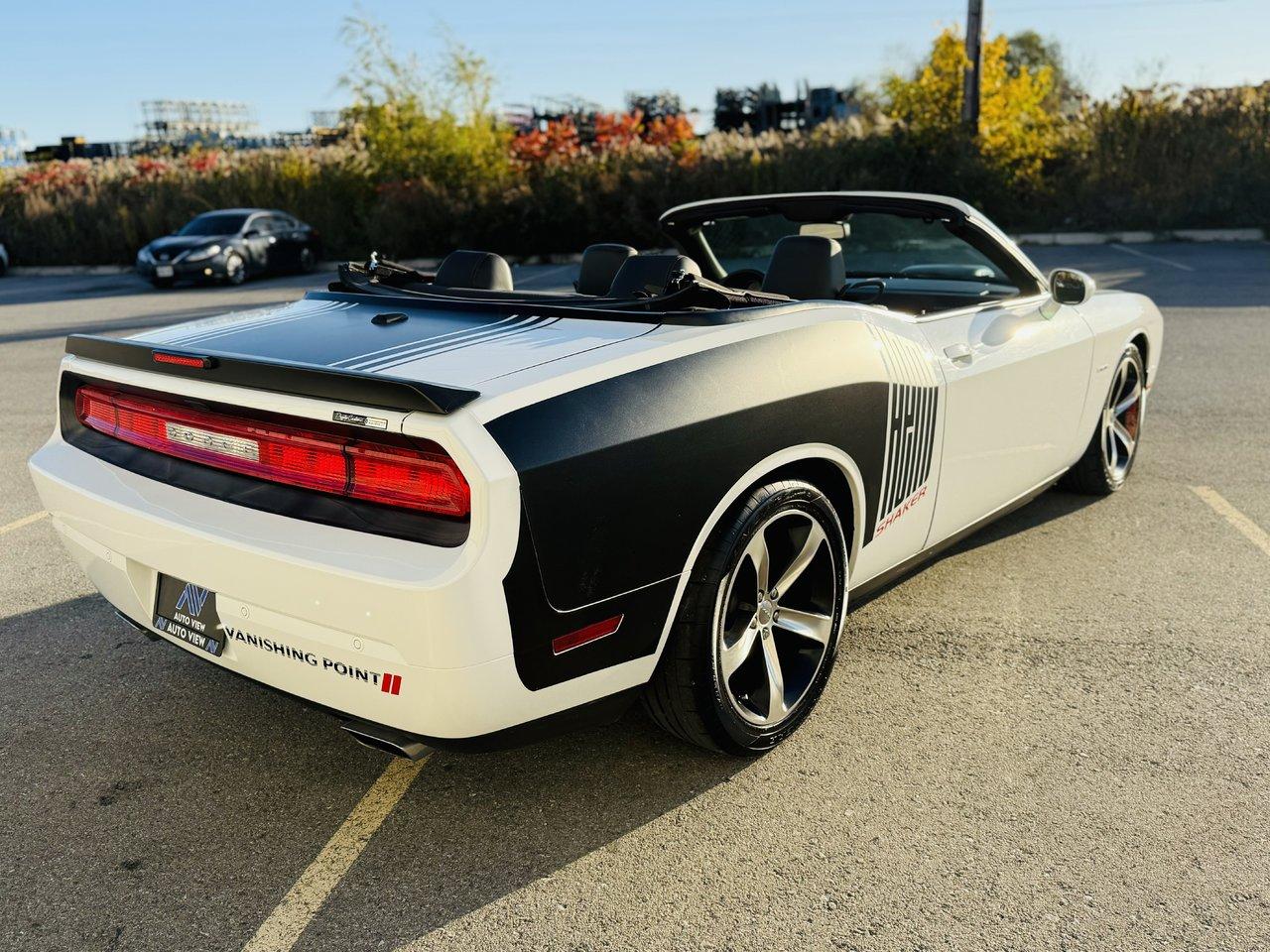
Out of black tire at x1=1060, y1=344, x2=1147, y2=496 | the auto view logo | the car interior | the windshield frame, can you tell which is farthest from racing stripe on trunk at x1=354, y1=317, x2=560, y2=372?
black tire at x1=1060, y1=344, x2=1147, y2=496

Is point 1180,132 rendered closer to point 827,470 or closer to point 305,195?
point 305,195

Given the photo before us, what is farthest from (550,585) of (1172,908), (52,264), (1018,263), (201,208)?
(52,264)

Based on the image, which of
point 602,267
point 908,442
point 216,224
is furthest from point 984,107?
point 908,442

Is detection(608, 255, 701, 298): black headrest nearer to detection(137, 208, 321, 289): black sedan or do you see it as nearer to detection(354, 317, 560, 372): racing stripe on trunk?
detection(354, 317, 560, 372): racing stripe on trunk

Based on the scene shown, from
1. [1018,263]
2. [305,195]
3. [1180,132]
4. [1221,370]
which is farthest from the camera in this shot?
[305,195]

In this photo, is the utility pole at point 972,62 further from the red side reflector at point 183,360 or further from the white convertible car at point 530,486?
the red side reflector at point 183,360

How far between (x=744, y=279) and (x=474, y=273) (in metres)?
1.24

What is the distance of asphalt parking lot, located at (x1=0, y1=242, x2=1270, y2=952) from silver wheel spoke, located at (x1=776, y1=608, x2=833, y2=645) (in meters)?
0.27

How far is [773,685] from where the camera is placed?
306 cm

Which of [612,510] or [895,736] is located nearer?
[612,510]

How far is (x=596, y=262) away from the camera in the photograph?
3965mm

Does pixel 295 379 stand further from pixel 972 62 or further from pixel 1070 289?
pixel 972 62

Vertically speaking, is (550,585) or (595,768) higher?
(550,585)

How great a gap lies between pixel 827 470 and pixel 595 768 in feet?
3.46
